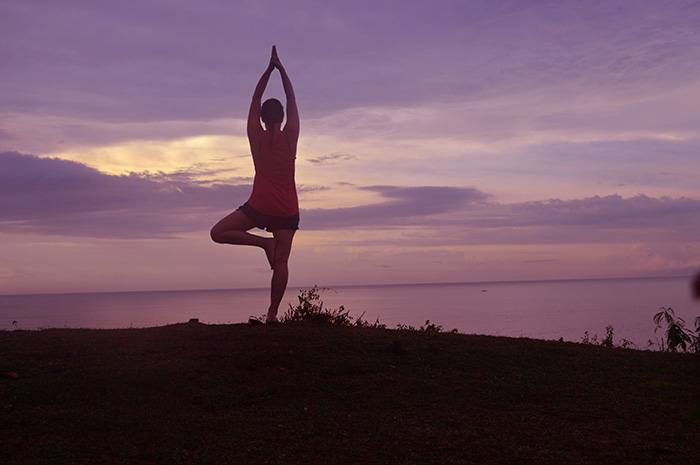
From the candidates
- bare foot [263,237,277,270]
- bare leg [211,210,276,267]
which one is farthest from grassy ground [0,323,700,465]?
bare leg [211,210,276,267]

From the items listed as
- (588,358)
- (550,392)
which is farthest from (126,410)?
(588,358)

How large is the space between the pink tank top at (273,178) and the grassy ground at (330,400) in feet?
6.18

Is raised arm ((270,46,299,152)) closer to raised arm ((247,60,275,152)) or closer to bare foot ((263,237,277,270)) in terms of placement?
raised arm ((247,60,275,152))

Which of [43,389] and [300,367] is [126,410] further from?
[300,367]

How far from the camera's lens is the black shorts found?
803cm

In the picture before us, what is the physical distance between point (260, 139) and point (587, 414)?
563 cm

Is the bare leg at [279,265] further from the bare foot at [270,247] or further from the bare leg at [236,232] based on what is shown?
the bare leg at [236,232]

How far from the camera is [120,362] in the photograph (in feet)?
19.0

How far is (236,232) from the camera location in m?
8.06

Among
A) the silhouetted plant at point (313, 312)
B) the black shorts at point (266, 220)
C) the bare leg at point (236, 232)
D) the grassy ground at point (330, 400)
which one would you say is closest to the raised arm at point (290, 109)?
the black shorts at point (266, 220)

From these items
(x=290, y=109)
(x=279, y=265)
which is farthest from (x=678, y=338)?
(x=290, y=109)

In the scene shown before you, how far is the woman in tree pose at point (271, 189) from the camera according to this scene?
8.02 meters

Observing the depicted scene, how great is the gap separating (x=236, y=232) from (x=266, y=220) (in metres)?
0.49

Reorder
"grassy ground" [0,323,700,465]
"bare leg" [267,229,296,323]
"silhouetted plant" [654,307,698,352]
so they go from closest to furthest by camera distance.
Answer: "grassy ground" [0,323,700,465] → "bare leg" [267,229,296,323] → "silhouetted plant" [654,307,698,352]
